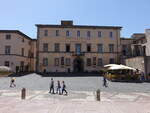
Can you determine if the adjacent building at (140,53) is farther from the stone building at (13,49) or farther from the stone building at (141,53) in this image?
the stone building at (13,49)

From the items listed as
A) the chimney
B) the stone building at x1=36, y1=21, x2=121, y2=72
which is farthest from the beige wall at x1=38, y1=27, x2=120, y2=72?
the chimney

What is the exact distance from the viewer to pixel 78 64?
46781mm

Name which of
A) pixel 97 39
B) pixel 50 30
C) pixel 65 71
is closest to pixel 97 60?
pixel 97 39

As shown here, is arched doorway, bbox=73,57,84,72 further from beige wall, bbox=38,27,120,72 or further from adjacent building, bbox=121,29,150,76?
adjacent building, bbox=121,29,150,76

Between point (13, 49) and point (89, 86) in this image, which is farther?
point (13, 49)

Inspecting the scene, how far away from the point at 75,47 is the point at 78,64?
4.32 m

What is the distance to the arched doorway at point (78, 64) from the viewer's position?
152ft

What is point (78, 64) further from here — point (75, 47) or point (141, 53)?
point (141, 53)

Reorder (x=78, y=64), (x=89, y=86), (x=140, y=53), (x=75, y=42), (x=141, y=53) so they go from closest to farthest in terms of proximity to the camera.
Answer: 1. (x=89, y=86)
2. (x=141, y=53)
3. (x=140, y=53)
4. (x=75, y=42)
5. (x=78, y=64)

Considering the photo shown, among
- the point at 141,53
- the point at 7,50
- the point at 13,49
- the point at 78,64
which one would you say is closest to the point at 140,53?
the point at 141,53

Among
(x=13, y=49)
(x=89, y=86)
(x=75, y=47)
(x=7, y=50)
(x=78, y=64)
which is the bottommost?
(x=89, y=86)

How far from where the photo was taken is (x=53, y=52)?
→ 4531cm

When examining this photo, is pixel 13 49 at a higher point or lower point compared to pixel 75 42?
lower

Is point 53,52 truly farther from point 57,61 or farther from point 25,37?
point 25,37
